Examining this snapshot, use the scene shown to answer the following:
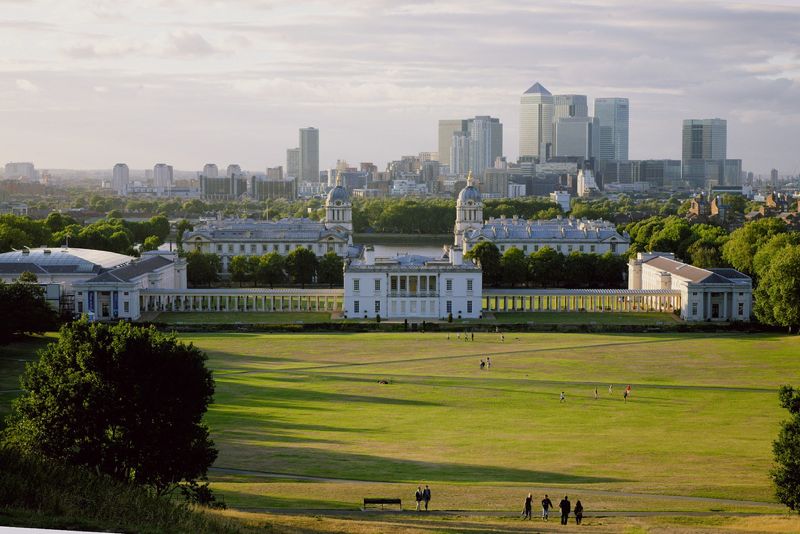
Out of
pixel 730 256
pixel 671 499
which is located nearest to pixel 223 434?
pixel 671 499

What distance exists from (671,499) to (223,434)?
14.7 metres

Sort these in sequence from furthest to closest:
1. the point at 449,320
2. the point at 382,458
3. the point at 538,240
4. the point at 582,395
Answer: the point at 538,240 → the point at 449,320 → the point at 582,395 → the point at 382,458

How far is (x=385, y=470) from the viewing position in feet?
109

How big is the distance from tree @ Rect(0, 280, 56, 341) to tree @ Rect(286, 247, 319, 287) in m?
30.5

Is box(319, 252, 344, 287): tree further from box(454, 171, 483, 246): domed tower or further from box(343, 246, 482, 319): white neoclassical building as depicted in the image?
box(454, 171, 483, 246): domed tower

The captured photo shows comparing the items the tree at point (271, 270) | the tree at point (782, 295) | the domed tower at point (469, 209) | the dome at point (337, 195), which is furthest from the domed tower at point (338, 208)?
the tree at point (782, 295)

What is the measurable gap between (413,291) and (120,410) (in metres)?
47.9

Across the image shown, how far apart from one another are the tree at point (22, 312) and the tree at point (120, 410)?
26926 mm

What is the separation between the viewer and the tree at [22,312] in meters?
57.1

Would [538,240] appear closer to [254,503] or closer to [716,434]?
[716,434]

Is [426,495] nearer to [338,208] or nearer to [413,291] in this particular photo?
[413,291]

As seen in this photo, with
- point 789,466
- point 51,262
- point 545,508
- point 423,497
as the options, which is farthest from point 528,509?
point 51,262

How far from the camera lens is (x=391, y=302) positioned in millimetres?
76562

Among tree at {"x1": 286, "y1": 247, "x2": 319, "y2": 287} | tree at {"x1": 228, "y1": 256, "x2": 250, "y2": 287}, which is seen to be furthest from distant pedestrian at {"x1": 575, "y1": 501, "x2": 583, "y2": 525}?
tree at {"x1": 228, "y1": 256, "x2": 250, "y2": 287}
